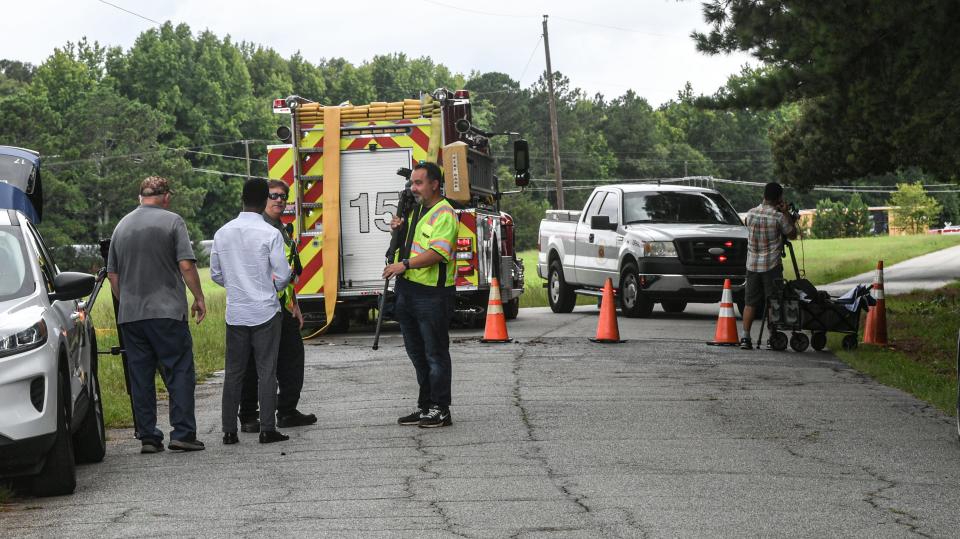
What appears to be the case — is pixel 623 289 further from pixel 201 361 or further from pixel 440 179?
pixel 440 179

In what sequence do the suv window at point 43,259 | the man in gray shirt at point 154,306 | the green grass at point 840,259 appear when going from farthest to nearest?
1. the green grass at point 840,259
2. the man in gray shirt at point 154,306
3. the suv window at point 43,259

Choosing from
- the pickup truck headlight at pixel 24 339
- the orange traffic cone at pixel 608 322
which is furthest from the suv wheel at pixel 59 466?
the orange traffic cone at pixel 608 322

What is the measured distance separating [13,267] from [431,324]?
10.2 ft

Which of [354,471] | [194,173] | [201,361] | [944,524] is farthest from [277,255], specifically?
[194,173]

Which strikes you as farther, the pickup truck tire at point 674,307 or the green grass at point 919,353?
the pickup truck tire at point 674,307

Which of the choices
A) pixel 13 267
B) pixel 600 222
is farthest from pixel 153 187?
pixel 600 222

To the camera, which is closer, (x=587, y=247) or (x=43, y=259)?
(x=43, y=259)

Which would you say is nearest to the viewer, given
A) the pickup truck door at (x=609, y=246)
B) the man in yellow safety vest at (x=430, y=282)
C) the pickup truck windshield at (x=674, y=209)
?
the man in yellow safety vest at (x=430, y=282)

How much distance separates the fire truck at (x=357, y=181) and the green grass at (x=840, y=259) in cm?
1173

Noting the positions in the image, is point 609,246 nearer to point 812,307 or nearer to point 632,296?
point 632,296

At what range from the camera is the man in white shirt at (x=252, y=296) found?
32.6 ft

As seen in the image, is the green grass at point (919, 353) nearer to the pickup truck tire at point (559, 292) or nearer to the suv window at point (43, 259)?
the pickup truck tire at point (559, 292)

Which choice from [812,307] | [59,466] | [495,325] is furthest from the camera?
[495,325]

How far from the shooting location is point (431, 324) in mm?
10461
